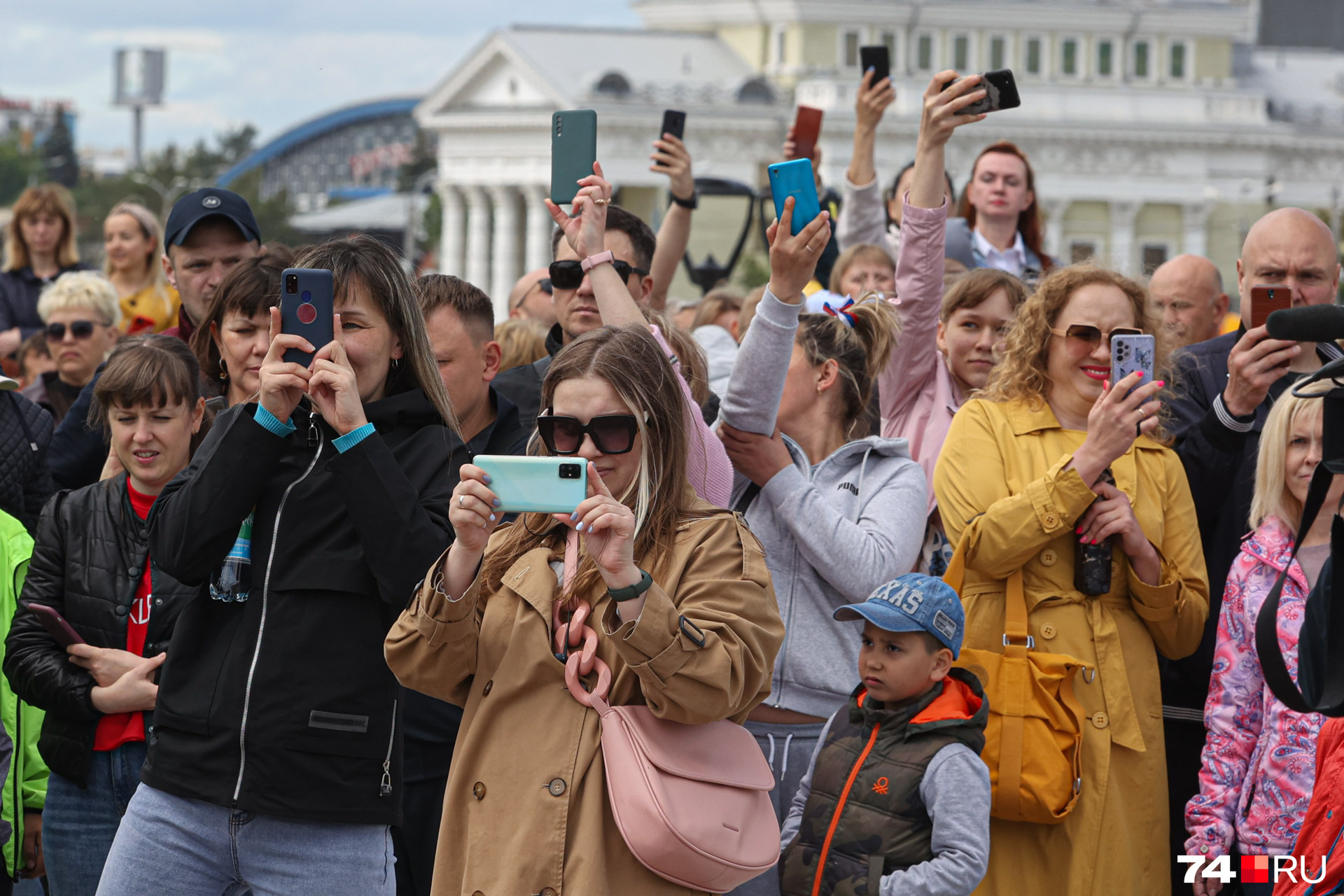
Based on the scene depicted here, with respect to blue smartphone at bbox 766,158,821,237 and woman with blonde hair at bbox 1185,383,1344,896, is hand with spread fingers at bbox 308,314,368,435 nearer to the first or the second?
blue smartphone at bbox 766,158,821,237

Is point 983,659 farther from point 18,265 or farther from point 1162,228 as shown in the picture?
point 1162,228

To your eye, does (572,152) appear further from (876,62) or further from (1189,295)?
(1189,295)

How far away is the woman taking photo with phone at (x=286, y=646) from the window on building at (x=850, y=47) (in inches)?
2779

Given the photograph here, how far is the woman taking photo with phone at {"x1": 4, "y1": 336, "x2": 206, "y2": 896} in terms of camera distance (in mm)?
4766

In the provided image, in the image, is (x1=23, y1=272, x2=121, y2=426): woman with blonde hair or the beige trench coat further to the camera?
(x1=23, y1=272, x2=121, y2=426): woman with blonde hair

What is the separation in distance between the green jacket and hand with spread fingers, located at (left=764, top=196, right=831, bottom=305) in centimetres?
246

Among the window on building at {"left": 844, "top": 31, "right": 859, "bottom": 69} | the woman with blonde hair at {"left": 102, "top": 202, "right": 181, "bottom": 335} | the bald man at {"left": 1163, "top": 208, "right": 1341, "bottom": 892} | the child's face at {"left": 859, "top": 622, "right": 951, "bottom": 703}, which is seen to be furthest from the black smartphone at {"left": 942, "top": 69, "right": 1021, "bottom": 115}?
the window on building at {"left": 844, "top": 31, "right": 859, "bottom": 69}

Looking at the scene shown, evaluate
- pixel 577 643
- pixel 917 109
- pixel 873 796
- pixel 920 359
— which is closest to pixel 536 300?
pixel 920 359

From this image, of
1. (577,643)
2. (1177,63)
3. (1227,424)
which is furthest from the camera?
(1177,63)

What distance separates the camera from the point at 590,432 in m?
3.64

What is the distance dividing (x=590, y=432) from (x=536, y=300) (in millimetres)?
4372

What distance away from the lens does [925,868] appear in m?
4.31

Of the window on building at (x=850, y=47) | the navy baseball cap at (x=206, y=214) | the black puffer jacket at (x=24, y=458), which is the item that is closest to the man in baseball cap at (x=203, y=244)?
the navy baseball cap at (x=206, y=214)

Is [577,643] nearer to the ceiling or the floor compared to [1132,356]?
nearer to the floor
